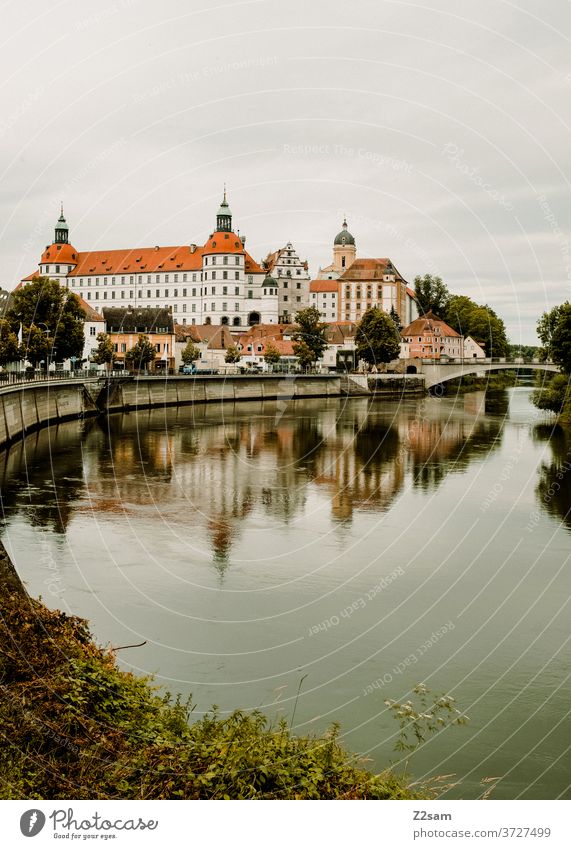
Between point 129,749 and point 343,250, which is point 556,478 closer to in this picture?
point 129,749

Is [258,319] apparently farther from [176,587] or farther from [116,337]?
[176,587]

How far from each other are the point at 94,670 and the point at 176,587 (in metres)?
8.85

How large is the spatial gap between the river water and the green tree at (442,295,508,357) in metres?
102

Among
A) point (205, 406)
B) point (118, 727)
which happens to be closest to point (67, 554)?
point (118, 727)

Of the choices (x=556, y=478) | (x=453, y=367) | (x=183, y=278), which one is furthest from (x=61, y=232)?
(x=556, y=478)

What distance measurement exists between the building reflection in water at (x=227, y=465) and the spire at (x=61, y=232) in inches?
3639

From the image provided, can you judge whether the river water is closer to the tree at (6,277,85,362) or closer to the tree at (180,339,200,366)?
the tree at (6,277,85,362)

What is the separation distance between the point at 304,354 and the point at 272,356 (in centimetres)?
495

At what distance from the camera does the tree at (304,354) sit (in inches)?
4729

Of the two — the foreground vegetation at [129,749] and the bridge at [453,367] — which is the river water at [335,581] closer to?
the foreground vegetation at [129,749]

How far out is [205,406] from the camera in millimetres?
92625

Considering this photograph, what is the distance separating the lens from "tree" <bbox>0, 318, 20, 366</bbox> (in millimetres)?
61531

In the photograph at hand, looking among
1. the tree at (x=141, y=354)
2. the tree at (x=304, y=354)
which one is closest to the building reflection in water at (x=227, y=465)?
the tree at (x=141, y=354)

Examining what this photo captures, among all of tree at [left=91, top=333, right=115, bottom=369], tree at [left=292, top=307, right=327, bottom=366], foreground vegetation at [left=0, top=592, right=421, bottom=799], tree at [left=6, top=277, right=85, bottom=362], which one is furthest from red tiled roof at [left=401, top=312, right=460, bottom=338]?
foreground vegetation at [left=0, top=592, right=421, bottom=799]
